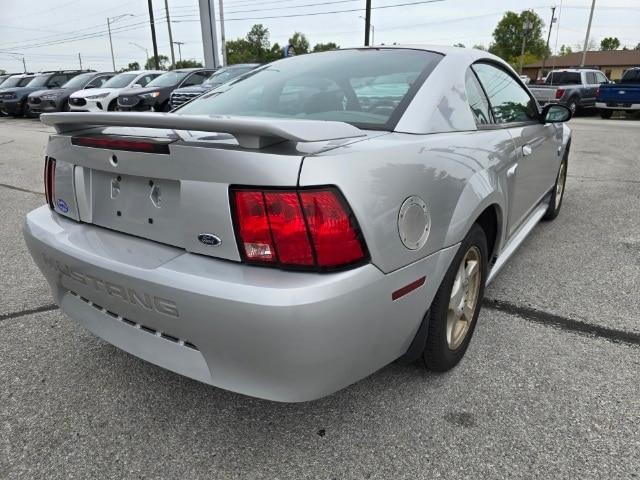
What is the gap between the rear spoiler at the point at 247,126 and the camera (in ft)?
4.81

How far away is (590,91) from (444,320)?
19588mm

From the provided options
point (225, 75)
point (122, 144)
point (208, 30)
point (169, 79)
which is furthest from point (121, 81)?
point (122, 144)

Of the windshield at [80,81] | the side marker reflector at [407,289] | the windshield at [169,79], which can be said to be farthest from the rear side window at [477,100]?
the windshield at [80,81]

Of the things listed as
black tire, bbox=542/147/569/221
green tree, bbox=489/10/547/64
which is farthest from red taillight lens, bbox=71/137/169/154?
green tree, bbox=489/10/547/64

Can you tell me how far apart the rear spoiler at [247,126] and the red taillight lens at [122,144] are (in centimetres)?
6

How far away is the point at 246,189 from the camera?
1.53 meters

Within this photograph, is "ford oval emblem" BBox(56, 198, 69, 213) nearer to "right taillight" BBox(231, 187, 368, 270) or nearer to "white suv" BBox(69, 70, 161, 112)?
"right taillight" BBox(231, 187, 368, 270)

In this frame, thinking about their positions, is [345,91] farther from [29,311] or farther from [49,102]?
[49,102]

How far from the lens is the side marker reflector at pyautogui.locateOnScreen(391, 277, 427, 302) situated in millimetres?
1707

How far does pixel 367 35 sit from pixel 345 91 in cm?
2455

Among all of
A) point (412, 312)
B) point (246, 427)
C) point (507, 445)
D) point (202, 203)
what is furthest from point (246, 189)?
point (507, 445)

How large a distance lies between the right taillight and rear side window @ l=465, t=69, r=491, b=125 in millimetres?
1284

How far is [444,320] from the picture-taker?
82.3 inches

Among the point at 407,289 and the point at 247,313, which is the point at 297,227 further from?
the point at 407,289
